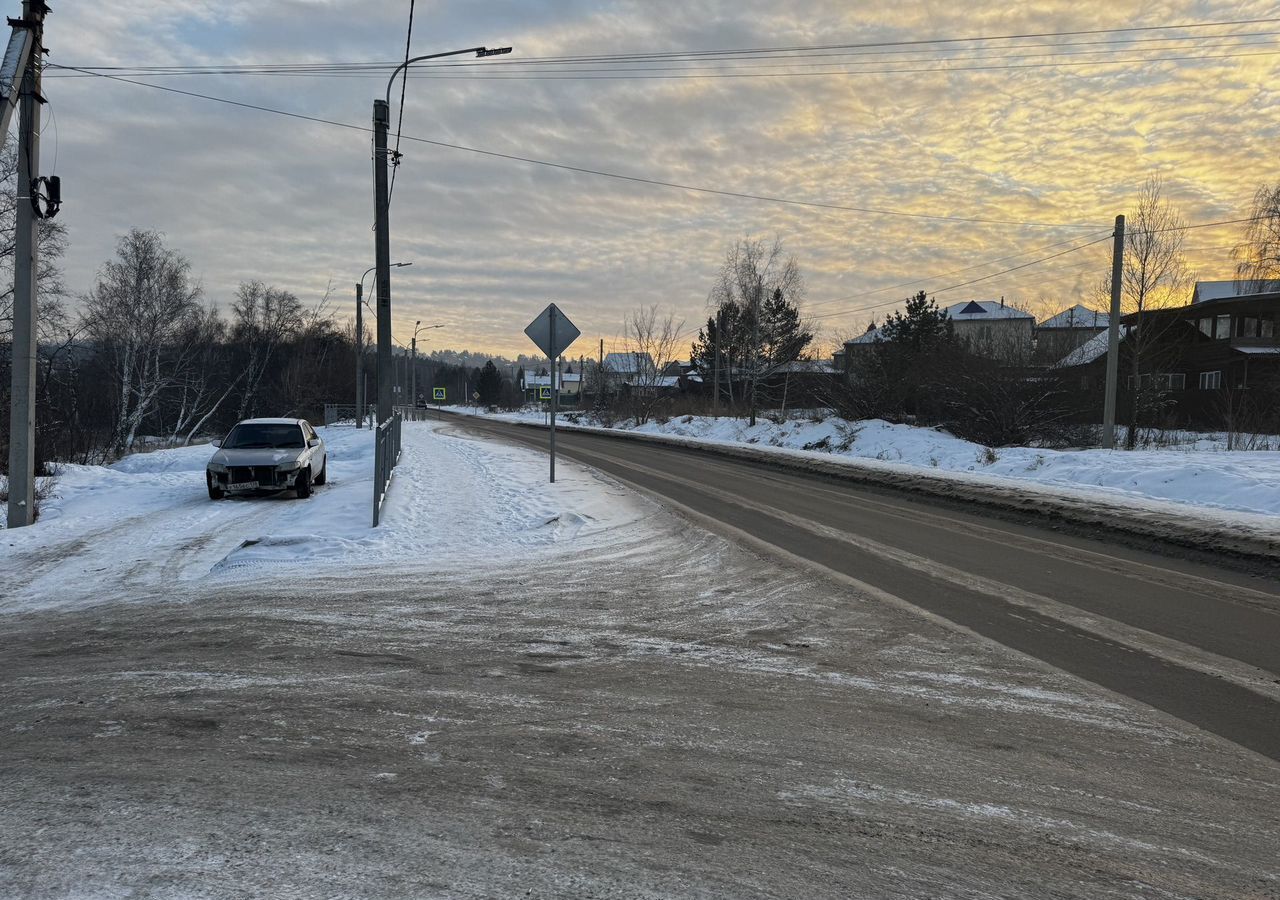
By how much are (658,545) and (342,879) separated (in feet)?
23.6

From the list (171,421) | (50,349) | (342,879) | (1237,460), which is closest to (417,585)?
(342,879)

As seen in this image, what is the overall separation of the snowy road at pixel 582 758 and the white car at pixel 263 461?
7848mm

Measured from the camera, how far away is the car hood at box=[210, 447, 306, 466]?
48.0 ft

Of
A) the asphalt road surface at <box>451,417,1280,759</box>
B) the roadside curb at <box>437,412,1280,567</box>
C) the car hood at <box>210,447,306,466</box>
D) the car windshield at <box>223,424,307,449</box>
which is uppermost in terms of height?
the car windshield at <box>223,424,307,449</box>

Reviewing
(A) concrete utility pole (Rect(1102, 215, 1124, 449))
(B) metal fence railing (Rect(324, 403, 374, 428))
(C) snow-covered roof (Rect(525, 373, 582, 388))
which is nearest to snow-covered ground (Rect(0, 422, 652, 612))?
(A) concrete utility pole (Rect(1102, 215, 1124, 449))

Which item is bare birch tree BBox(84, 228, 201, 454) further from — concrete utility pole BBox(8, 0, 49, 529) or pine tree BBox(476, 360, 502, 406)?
pine tree BBox(476, 360, 502, 406)

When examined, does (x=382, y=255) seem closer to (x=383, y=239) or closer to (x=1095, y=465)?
(x=383, y=239)

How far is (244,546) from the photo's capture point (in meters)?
9.55

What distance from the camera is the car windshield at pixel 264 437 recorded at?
1572 centimetres

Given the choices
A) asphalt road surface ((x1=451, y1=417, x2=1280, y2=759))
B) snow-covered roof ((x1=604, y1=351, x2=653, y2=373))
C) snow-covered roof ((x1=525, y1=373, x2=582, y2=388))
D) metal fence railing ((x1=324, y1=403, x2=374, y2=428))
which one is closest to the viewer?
asphalt road surface ((x1=451, y1=417, x2=1280, y2=759))

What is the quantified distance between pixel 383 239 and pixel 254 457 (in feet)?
16.1

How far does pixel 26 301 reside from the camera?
1123cm

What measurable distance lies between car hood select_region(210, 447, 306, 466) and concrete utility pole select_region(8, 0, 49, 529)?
3.39m

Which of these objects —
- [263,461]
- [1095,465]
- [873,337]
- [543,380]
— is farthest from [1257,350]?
[543,380]
